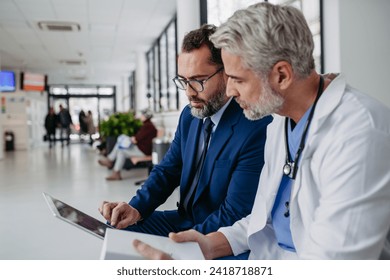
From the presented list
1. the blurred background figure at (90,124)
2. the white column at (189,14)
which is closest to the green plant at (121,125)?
the white column at (189,14)

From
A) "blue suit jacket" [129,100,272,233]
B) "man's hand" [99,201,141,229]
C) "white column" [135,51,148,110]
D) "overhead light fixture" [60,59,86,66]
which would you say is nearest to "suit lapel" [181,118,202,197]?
"blue suit jacket" [129,100,272,233]

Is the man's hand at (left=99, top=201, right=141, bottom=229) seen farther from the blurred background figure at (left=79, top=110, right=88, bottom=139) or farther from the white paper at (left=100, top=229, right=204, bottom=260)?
the blurred background figure at (left=79, top=110, right=88, bottom=139)

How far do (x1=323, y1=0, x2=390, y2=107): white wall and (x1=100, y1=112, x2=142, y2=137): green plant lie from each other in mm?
3291

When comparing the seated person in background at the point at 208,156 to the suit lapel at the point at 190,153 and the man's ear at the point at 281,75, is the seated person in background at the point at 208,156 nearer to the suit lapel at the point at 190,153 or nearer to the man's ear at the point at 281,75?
the suit lapel at the point at 190,153

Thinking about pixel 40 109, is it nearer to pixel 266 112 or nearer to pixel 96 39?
pixel 96 39

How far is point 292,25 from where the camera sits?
0.87 metres

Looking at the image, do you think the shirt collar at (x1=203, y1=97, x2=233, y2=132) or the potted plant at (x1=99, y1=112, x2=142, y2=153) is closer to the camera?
the shirt collar at (x1=203, y1=97, x2=233, y2=132)

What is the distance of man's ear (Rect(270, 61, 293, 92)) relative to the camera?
2.94ft

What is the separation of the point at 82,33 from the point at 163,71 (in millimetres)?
1948

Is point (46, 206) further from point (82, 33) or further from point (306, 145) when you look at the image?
point (82, 33)

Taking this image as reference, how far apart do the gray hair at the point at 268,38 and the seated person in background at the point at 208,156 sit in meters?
0.45

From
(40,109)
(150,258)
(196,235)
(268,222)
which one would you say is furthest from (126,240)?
(40,109)

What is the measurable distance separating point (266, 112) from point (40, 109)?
50.3 feet

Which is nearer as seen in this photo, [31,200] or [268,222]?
[268,222]
